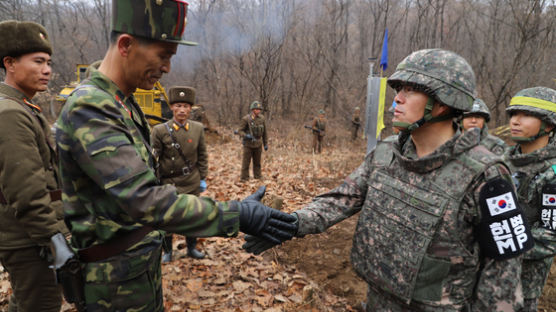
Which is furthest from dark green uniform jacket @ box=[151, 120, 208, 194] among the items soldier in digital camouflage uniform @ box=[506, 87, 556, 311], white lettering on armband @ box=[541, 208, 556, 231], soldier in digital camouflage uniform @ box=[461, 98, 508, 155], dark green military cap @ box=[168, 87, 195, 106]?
soldier in digital camouflage uniform @ box=[461, 98, 508, 155]

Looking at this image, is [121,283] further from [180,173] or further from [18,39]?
[180,173]

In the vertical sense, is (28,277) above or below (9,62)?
below

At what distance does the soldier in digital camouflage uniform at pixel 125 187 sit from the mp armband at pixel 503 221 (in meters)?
1.12

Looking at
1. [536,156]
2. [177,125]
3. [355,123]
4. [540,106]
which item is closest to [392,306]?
[536,156]

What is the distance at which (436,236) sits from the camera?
1.72 meters

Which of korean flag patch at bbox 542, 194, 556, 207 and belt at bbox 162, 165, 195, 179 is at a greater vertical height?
korean flag patch at bbox 542, 194, 556, 207

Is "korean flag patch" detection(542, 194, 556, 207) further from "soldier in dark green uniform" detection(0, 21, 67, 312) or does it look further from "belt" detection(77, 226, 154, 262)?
"soldier in dark green uniform" detection(0, 21, 67, 312)

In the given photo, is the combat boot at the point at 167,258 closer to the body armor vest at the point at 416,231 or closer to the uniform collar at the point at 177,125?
the uniform collar at the point at 177,125

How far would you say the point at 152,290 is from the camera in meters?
2.01

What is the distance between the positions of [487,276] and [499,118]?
1931cm

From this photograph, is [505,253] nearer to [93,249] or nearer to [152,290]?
[152,290]

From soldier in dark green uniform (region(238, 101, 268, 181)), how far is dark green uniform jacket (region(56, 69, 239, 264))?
6.74 m

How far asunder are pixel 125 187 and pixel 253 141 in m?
7.14

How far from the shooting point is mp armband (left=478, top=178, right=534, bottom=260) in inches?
62.0
